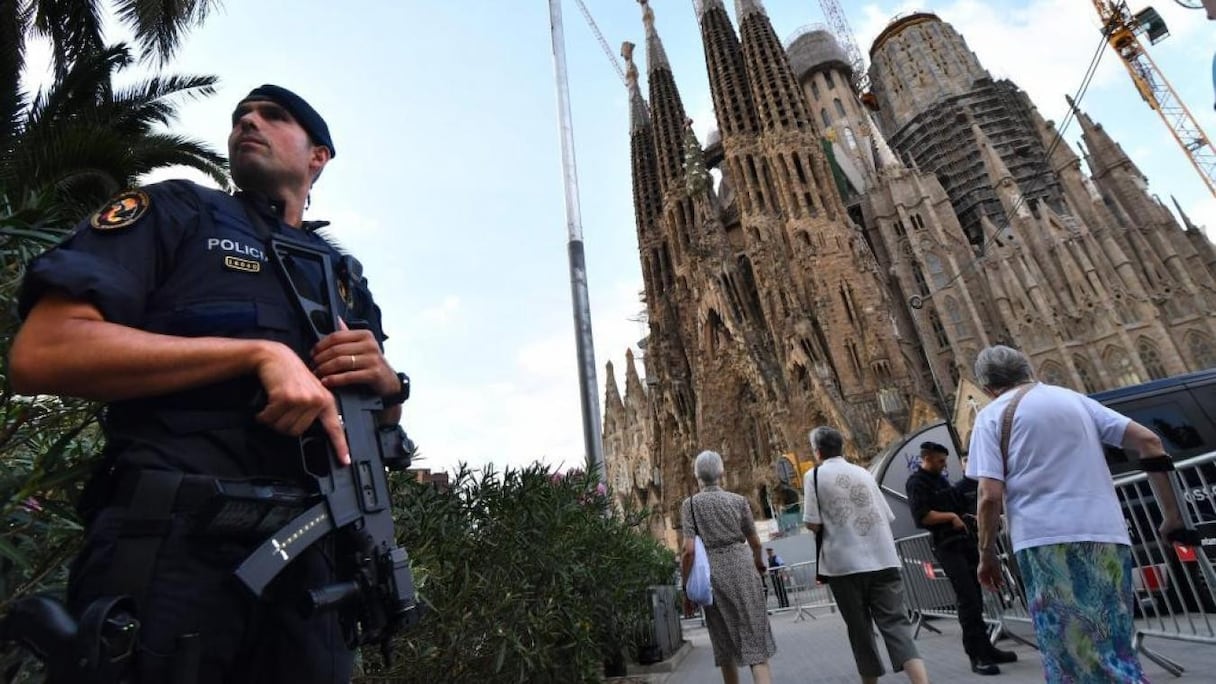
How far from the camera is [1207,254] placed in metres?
32.2

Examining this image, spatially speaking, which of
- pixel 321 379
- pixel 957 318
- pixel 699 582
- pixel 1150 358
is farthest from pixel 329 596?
pixel 1150 358

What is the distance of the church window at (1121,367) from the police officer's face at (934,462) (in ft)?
93.5

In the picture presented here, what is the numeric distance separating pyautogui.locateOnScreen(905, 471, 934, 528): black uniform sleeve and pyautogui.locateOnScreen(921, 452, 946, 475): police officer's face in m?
0.10

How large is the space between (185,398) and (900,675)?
17.9 feet

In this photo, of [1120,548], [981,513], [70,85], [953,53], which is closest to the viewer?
[1120,548]

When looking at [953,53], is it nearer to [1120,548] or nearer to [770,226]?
[770,226]

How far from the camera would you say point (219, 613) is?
3.44ft

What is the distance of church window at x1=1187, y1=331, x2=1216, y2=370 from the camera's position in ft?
88.9

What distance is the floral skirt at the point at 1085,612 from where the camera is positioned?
2385mm

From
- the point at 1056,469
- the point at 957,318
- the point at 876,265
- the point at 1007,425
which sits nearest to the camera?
the point at 1056,469

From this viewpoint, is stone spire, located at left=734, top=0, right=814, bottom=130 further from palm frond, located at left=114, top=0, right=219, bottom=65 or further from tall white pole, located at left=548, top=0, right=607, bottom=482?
palm frond, located at left=114, top=0, right=219, bottom=65

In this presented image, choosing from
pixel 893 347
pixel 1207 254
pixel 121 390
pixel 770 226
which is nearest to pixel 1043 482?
pixel 121 390

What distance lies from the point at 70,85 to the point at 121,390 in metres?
9.18

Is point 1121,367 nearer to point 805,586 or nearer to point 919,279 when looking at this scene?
point 919,279
